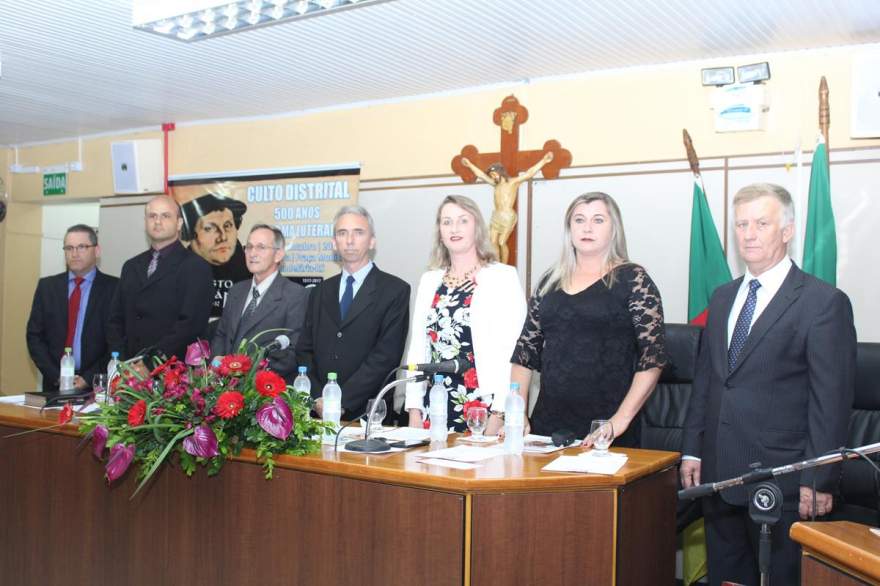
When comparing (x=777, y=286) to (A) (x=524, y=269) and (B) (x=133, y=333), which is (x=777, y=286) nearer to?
(A) (x=524, y=269)

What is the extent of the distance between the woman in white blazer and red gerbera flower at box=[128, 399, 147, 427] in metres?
1.05

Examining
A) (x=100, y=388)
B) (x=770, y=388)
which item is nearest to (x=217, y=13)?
(x=100, y=388)

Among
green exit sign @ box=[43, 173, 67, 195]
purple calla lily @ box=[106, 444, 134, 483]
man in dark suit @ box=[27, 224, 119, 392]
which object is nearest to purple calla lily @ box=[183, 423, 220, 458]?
purple calla lily @ box=[106, 444, 134, 483]

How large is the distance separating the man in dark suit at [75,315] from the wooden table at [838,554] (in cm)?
428

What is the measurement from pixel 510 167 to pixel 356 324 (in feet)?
→ 5.39

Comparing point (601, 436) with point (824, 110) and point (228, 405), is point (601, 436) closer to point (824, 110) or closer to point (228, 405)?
point (228, 405)

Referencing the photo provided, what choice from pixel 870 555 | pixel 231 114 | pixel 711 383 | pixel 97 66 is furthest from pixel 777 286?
pixel 231 114

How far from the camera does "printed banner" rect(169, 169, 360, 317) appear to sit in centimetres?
582

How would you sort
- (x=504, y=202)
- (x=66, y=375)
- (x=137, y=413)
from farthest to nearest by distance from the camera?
(x=504, y=202)
(x=66, y=375)
(x=137, y=413)

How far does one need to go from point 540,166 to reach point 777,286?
2303 mm

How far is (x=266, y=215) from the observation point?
6.12m

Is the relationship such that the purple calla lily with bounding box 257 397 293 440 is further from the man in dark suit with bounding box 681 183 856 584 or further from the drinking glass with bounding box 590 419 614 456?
the man in dark suit with bounding box 681 183 856 584

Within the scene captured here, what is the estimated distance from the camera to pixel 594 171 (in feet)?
15.9

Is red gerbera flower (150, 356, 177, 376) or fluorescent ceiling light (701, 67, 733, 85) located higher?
fluorescent ceiling light (701, 67, 733, 85)
